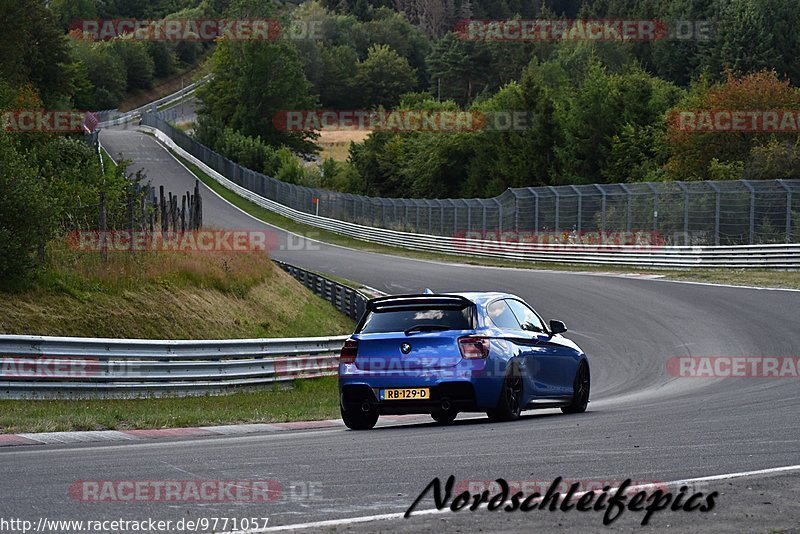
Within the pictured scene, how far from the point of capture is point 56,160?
44.8 metres

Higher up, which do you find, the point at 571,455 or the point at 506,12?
the point at 506,12

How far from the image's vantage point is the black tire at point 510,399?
1283 cm

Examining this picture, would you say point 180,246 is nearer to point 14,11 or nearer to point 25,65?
point 14,11

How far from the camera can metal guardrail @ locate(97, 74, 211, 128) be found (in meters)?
131

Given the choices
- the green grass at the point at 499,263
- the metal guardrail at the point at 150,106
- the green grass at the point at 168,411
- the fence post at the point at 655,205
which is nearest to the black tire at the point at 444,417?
the green grass at the point at 168,411

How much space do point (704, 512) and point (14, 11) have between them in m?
62.8

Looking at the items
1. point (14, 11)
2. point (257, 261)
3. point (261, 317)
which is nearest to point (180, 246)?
point (261, 317)

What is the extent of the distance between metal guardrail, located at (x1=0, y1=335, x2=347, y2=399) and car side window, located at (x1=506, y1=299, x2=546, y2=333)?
22.8 feet

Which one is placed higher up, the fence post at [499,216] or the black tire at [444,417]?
the black tire at [444,417]

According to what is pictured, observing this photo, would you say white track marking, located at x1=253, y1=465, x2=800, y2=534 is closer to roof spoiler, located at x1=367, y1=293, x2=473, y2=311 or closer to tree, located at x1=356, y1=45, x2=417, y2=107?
roof spoiler, located at x1=367, y1=293, x2=473, y2=311

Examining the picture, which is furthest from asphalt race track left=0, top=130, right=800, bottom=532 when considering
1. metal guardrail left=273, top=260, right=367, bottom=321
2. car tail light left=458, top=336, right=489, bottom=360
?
metal guardrail left=273, top=260, right=367, bottom=321

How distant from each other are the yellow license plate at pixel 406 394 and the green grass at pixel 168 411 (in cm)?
224
